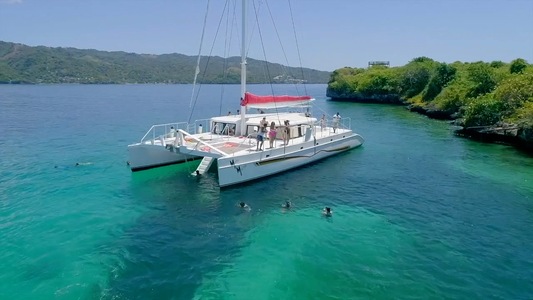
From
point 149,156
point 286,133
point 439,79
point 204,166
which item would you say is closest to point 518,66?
point 439,79

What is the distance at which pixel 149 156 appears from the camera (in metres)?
24.5

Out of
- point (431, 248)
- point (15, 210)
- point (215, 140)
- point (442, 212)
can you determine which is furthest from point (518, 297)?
point (15, 210)

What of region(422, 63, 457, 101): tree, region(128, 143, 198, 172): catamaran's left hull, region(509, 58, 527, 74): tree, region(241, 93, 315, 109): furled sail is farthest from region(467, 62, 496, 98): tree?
region(128, 143, 198, 172): catamaran's left hull

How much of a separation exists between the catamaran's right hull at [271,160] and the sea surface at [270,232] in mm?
615

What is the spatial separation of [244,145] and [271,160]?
2035 mm

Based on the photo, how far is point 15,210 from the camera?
58.1ft

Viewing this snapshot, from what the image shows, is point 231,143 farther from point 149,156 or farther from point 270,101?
point 149,156

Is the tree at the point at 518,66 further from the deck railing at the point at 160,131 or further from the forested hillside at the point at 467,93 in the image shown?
the deck railing at the point at 160,131

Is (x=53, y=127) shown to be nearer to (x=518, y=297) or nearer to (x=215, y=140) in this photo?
(x=215, y=140)

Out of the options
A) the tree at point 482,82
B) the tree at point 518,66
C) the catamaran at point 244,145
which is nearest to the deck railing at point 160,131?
the catamaran at point 244,145

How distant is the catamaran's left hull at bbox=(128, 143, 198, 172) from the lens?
2369 centimetres

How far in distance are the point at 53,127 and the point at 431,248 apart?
44.4 metres

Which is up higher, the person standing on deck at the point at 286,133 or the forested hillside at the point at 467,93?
the forested hillside at the point at 467,93

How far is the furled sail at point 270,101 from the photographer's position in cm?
2572
